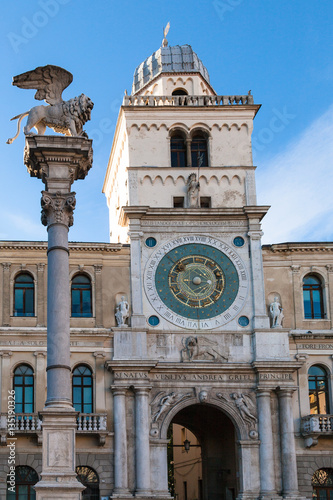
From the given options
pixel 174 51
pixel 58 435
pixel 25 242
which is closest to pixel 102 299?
pixel 25 242

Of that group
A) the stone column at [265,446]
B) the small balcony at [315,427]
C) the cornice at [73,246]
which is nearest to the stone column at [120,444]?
the stone column at [265,446]

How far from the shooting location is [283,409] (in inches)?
1382

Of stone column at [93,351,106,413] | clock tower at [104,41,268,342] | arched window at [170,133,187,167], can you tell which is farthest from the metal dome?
stone column at [93,351,106,413]

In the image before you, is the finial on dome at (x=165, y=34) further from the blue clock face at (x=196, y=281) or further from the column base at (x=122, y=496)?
the column base at (x=122, y=496)

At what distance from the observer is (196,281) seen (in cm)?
3672

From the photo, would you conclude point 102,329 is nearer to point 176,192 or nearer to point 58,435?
point 176,192

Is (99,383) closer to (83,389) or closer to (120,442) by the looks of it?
(83,389)

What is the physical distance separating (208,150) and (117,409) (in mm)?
11566

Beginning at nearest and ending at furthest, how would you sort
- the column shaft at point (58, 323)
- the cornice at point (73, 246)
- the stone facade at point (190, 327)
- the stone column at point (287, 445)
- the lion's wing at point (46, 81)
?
1. the column shaft at point (58, 323)
2. the lion's wing at point (46, 81)
3. the stone column at point (287, 445)
4. the stone facade at point (190, 327)
5. the cornice at point (73, 246)

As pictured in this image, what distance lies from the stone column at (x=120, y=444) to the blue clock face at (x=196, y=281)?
4.15 m

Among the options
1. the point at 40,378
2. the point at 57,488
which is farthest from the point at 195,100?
the point at 57,488

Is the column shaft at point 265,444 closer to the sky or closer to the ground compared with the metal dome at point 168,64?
closer to the ground

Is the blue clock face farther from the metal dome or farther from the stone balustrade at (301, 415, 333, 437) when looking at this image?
the metal dome

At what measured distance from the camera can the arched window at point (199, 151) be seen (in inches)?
1527
